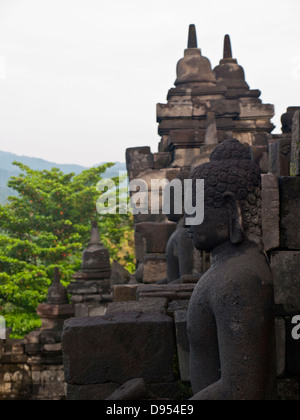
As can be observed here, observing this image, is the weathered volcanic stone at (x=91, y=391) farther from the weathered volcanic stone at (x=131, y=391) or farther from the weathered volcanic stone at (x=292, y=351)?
the weathered volcanic stone at (x=292, y=351)

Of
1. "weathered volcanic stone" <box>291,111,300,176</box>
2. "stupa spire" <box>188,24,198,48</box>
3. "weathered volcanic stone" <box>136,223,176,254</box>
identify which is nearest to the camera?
"weathered volcanic stone" <box>291,111,300,176</box>

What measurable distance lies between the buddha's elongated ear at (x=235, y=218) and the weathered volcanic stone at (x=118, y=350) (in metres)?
0.81

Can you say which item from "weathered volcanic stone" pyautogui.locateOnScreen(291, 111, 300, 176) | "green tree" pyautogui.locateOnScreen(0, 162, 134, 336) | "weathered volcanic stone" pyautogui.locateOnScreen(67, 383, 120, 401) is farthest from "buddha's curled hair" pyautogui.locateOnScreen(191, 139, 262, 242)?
"green tree" pyautogui.locateOnScreen(0, 162, 134, 336)

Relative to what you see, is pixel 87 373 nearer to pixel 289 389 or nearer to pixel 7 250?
pixel 289 389

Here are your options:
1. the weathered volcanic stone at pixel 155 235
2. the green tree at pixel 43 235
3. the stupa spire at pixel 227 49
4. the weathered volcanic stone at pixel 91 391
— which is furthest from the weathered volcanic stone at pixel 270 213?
the green tree at pixel 43 235

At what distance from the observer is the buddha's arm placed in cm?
201

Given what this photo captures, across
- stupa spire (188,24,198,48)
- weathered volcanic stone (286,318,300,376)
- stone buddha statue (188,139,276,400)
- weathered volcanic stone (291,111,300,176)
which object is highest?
stupa spire (188,24,198,48)

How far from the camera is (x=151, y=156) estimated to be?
8.86 meters

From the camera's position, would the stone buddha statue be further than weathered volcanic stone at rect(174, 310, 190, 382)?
No

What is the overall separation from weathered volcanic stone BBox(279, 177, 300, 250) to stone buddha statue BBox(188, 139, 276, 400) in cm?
48

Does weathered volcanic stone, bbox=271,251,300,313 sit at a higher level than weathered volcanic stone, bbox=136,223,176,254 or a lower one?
lower

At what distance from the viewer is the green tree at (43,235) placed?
17359mm

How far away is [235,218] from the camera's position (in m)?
2.28

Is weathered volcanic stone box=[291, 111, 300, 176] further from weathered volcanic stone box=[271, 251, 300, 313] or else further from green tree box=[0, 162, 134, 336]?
green tree box=[0, 162, 134, 336]
